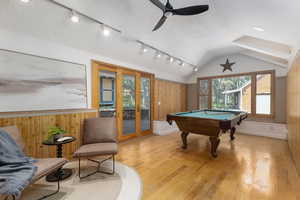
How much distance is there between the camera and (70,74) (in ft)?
9.98

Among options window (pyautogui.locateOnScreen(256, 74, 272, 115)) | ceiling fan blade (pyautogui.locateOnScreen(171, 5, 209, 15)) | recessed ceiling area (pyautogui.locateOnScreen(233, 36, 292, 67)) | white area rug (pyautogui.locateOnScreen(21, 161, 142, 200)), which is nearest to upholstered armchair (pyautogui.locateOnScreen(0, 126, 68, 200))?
white area rug (pyautogui.locateOnScreen(21, 161, 142, 200))

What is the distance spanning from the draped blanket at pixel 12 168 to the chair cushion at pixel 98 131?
948 millimetres

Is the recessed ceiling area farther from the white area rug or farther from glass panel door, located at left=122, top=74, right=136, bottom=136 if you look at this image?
the white area rug

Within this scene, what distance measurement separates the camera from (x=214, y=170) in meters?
2.55

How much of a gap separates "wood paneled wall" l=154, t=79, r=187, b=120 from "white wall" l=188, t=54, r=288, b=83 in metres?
0.97

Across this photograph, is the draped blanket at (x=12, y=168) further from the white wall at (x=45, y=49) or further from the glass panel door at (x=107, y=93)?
the glass panel door at (x=107, y=93)

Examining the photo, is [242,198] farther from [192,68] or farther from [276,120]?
[192,68]

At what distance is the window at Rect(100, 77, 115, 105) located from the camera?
3.86 metres

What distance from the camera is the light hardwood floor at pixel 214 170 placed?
1.93m

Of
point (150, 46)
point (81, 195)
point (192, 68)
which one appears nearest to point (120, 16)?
point (150, 46)

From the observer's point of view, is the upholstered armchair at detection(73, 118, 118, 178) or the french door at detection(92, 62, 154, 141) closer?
the upholstered armchair at detection(73, 118, 118, 178)

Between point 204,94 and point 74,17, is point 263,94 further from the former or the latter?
point 74,17

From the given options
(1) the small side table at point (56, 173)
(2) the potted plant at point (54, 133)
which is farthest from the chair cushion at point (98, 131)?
(2) the potted plant at point (54, 133)

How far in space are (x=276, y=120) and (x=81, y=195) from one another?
6225mm
